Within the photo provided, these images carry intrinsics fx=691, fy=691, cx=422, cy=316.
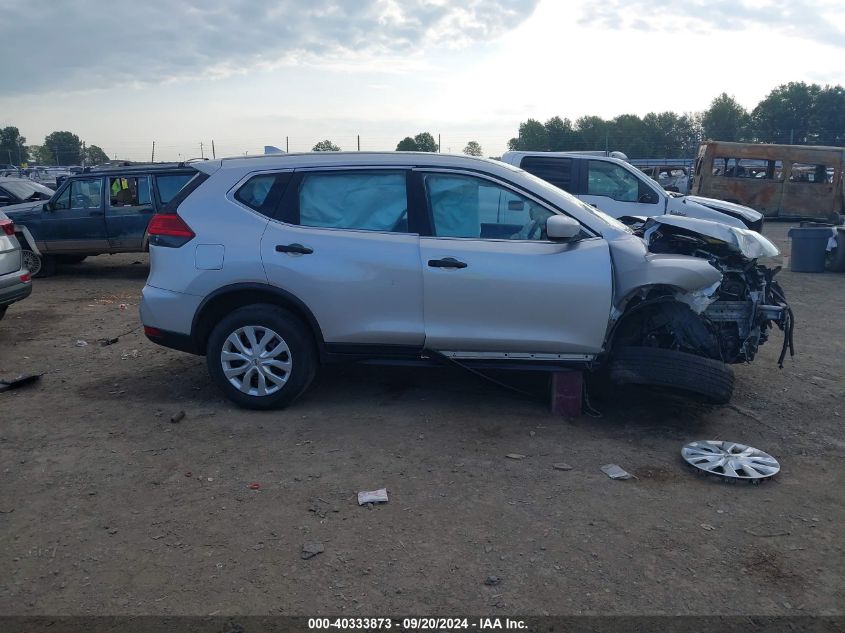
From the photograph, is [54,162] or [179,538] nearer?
[179,538]

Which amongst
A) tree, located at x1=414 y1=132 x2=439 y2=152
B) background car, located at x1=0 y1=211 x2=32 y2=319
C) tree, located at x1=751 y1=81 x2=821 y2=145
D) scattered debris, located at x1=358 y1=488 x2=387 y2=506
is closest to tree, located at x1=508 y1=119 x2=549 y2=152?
tree, located at x1=414 y1=132 x2=439 y2=152

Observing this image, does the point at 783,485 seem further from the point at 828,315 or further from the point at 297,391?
the point at 828,315

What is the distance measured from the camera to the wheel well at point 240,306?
16.6 ft

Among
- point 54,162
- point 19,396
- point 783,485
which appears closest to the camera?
point 783,485

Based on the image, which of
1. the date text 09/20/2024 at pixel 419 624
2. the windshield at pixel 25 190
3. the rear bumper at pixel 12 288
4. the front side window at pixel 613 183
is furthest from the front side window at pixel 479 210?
the windshield at pixel 25 190

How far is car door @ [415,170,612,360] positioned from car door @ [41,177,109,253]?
879 centimetres

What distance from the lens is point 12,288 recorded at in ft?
24.4

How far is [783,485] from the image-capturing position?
13.5 feet

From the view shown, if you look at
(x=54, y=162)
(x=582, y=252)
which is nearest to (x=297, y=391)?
(x=582, y=252)

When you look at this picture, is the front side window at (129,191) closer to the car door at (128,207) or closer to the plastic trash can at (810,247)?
the car door at (128,207)

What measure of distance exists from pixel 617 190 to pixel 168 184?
739 cm

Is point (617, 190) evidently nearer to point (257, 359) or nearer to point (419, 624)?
point (257, 359)

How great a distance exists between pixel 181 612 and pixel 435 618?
1.06 m

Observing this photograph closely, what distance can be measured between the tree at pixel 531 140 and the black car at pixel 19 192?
2307 centimetres
